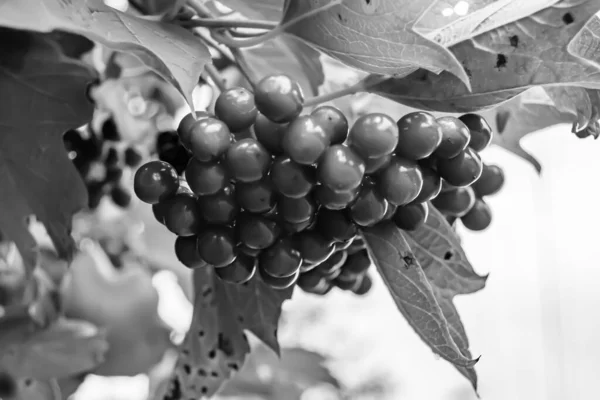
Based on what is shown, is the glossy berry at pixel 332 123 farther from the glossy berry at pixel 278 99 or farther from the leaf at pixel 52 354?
the leaf at pixel 52 354

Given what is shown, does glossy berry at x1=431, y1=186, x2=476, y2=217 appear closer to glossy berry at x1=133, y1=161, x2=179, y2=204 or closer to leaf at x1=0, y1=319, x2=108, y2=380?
glossy berry at x1=133, y1=161, x2=179, y2=204

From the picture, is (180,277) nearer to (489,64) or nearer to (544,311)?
(489,64)

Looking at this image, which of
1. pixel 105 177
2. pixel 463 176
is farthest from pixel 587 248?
pixel 463 176

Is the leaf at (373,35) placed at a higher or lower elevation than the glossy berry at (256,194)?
higher

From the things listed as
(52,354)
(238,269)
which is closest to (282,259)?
(238,269)

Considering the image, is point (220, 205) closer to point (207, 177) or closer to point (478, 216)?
point (207, 177)

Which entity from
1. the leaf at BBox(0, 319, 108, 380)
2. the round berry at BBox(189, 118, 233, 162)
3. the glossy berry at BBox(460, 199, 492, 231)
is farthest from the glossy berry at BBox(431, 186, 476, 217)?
the leaf at BBox(0, 319, 108, 380)

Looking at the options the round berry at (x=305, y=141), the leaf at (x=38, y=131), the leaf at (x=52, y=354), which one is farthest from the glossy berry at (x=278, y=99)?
the leaf at (x=52, y=354)
